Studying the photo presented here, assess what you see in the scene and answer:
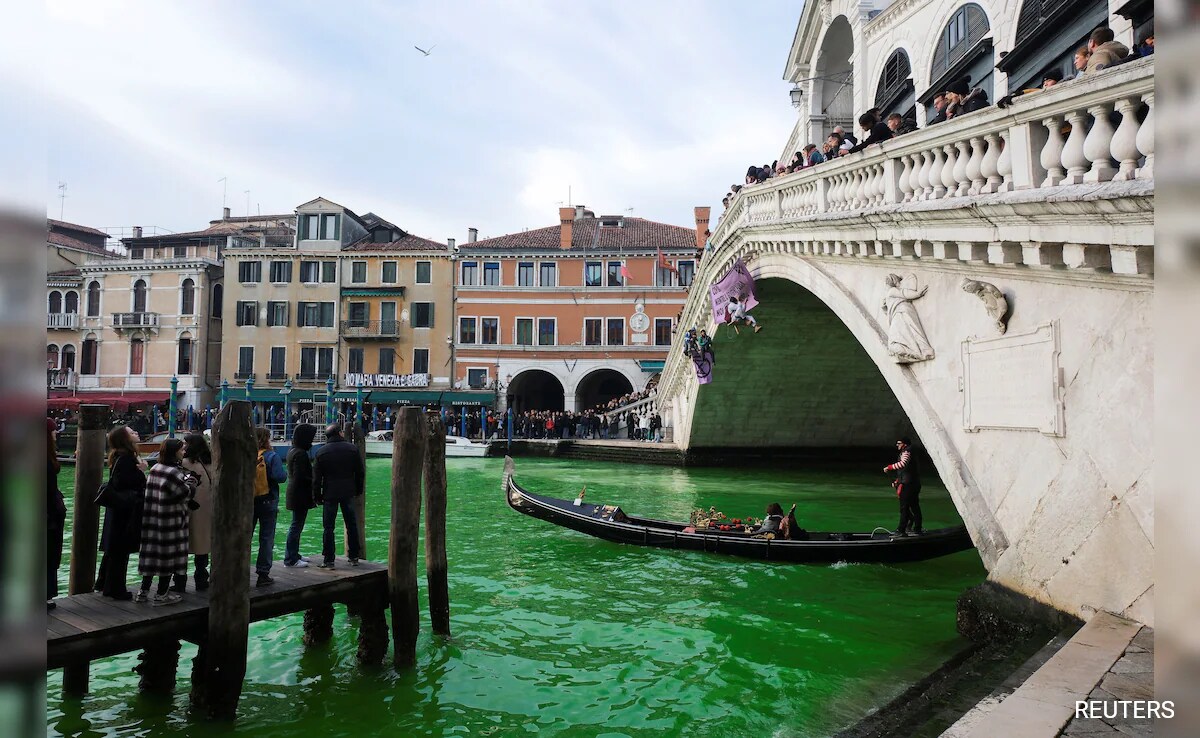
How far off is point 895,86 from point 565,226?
1599 cm

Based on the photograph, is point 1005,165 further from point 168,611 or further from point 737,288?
point 737,288

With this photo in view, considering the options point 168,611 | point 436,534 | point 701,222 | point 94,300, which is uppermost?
point 701,222

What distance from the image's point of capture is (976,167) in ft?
18.1

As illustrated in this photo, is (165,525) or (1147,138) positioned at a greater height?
(1147,138)

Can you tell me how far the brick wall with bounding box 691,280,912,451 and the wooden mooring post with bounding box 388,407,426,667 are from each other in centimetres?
792

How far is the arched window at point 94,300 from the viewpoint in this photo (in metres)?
28.0

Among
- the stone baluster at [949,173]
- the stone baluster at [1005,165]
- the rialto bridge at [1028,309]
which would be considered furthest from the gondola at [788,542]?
the stone baluster at [1005,165]

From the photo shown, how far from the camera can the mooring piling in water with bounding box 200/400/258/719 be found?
4.34 m

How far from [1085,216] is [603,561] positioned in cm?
590

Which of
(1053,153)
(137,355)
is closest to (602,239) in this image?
(137,355)

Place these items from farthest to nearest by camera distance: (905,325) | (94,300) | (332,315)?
(94,300)
(332,315)
(905,325)

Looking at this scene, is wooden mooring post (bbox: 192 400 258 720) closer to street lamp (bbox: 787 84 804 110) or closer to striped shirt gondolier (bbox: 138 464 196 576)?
striped shirt gondolier (bbox: 138 464 196 576)

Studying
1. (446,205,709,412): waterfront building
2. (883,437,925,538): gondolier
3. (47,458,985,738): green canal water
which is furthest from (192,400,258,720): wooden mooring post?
(446,205,709,412): waterfront building

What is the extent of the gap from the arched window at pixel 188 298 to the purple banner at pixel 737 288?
21.7m
